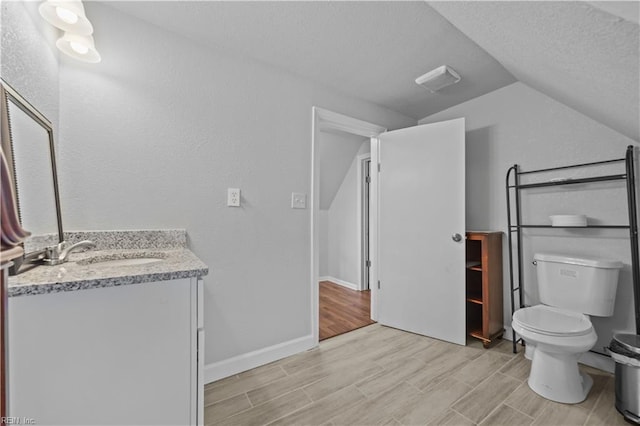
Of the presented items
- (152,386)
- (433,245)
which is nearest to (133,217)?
(152,386)

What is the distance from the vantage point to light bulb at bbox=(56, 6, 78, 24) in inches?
41.0

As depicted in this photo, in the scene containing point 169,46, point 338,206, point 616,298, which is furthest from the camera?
point 338,206

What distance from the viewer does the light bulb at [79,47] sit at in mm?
1139

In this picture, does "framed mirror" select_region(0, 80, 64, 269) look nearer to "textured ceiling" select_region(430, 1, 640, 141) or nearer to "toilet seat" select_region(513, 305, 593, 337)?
"textured ceiling" select_region(430, 1, 640, 141)

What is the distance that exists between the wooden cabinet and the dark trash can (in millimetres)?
706

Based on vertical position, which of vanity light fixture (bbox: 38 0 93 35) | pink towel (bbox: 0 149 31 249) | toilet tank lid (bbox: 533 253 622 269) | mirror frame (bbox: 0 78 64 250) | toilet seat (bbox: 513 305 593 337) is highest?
vanity light fixture (bbox: 38 0 93 35)

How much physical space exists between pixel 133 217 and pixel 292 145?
3.74 feet

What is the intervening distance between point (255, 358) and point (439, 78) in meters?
2.48

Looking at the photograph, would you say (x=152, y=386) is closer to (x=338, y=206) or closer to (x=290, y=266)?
(x=290, y=266)

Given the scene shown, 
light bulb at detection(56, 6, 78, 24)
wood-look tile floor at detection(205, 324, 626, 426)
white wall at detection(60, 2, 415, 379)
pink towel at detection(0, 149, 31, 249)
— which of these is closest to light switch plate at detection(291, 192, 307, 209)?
white wall at detection(60, 2, 415, 379)

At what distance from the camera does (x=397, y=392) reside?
1514 millimetres

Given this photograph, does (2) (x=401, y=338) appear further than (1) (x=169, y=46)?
Yes

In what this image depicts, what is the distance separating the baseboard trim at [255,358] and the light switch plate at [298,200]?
1.04 m

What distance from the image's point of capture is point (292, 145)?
197cm
